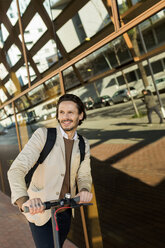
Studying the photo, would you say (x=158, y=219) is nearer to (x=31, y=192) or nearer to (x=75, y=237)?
(x=31, y=192)

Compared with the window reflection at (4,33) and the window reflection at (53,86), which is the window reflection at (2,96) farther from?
the window reflection at (53,86)

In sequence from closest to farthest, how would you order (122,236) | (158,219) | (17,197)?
(17,197)
(158,219)
(122,236)

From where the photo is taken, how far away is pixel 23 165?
1.85 metres

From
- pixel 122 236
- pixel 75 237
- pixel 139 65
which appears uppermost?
pixel 139 65

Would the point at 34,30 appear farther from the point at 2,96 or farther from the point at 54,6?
the point at 2,96

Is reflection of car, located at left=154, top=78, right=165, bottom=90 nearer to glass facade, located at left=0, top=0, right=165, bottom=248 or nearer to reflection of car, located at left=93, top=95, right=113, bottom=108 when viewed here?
glass facade, located at left=0, top=0, right=165, bottom=248

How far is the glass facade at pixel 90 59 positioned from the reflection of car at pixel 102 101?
2cm

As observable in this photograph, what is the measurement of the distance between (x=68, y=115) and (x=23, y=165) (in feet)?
1.77

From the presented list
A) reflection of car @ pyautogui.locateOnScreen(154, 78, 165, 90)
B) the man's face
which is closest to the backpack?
the man's face

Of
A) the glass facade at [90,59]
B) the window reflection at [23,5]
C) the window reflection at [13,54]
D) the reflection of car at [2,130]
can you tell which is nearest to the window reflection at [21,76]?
the glass facade at [90,59]

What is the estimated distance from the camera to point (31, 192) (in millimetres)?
2115

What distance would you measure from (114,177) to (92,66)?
1354 millimetres

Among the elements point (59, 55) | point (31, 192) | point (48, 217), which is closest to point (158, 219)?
point (48, 217)

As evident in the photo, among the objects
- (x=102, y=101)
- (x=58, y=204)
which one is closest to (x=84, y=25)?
(x=102, y=101)
